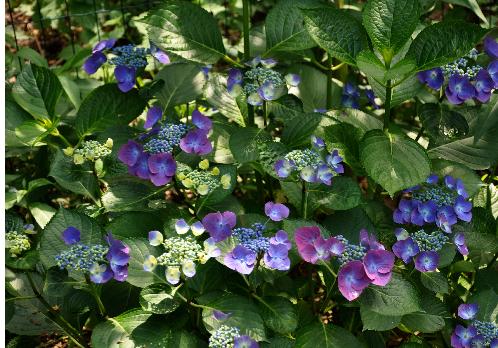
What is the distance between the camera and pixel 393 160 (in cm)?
189

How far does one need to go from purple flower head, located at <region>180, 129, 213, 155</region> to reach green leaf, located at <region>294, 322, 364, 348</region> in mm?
470

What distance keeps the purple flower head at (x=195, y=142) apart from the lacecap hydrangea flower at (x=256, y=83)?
6.6 inches

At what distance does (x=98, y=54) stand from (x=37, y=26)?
1.97m

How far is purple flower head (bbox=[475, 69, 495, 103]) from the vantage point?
2043mm

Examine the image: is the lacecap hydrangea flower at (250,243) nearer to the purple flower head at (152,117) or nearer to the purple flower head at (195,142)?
the purple flower head at (195,142)

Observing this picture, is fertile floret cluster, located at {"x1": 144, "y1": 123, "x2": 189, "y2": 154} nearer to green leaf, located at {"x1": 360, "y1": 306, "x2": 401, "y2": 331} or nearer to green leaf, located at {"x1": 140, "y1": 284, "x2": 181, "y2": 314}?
green leaf, located at {"x1": 140, "y1": 284, "x2": 181, "y2": 314}

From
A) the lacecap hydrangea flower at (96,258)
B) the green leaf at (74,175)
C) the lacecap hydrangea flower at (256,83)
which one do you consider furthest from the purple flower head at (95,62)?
the lacecap hydrangea flower at (96,258)

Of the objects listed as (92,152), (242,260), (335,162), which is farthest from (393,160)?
(92,152)

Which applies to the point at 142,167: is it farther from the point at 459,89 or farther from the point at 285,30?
the point at 459,89

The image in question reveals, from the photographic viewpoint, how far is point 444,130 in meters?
2.10

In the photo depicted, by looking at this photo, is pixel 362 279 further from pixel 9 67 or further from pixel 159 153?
pixel 9 67

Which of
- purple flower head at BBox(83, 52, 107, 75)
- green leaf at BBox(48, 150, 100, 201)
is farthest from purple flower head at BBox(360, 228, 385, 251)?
purple flower head at BBox(83, 52, 107, 75)

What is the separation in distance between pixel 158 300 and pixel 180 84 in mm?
787

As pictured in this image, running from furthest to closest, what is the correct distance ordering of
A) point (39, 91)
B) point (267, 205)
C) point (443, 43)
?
point (39, 91) < point (443, 43) < point (267, 205)
